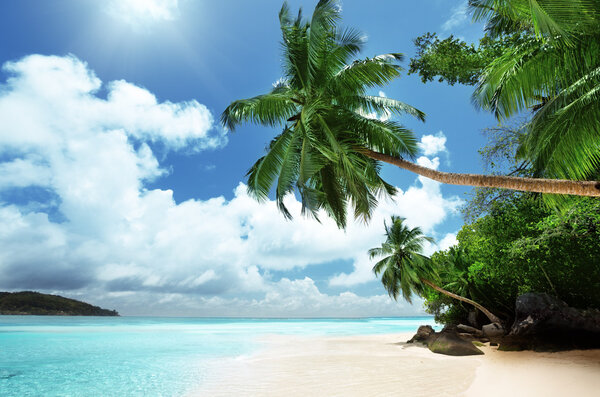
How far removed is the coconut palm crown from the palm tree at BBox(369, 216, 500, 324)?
13310mm

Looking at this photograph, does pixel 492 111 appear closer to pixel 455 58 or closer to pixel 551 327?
pixel 455 58

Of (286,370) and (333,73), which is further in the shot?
(286,370)

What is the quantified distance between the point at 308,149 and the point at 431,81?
309 cm

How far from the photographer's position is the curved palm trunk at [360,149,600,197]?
4.36 metres

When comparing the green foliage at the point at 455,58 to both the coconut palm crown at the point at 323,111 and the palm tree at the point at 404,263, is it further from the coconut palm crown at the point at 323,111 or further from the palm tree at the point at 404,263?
the palm tree at the point at 404,263

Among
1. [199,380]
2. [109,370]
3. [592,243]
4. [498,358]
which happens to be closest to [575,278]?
[592,243]

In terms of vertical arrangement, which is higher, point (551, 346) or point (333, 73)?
point (333, 73)

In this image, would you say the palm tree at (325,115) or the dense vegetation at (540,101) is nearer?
the dense vegetation at (540,101)

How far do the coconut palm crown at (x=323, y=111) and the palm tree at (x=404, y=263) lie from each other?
13.3 meters

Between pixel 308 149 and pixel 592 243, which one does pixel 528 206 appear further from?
pixel 308 149

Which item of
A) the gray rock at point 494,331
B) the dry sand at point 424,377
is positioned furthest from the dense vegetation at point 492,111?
the gray rock at point 494,331

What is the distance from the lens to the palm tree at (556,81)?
4242mm

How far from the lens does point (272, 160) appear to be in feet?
28.1

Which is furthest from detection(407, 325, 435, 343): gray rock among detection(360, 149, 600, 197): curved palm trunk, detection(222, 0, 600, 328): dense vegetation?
detection(360, 149, 600, 197): curved palm trunk
